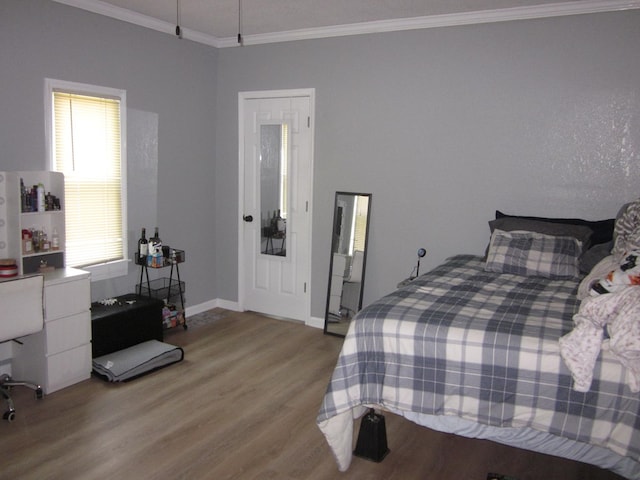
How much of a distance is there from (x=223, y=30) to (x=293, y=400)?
125 inches

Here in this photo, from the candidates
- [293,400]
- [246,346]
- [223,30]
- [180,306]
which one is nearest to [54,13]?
[223,30]

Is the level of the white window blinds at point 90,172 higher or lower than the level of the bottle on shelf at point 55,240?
higher

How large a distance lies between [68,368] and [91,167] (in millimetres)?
1510

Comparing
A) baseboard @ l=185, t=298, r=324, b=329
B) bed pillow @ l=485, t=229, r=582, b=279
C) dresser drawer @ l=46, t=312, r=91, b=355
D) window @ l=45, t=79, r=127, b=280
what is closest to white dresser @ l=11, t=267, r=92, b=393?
dresser drawer @ l=46, t=312, r=91, b=355

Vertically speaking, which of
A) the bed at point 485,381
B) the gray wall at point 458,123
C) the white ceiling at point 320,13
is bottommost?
the bed at point 485,381

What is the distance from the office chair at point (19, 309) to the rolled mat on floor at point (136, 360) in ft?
2.05

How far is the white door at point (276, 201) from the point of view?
483 cm

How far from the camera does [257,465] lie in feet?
8.87

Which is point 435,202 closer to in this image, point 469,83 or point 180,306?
point 469,83

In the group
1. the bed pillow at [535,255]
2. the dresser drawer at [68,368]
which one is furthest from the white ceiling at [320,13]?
the dresser drawer at [68,368]

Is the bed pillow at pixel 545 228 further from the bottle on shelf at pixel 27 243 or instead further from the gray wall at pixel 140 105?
the bottle on shelf at pixel 27 243

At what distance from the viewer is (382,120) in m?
4.43

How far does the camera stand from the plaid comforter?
2.11 m

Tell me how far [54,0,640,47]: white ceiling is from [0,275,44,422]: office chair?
6.54ft
